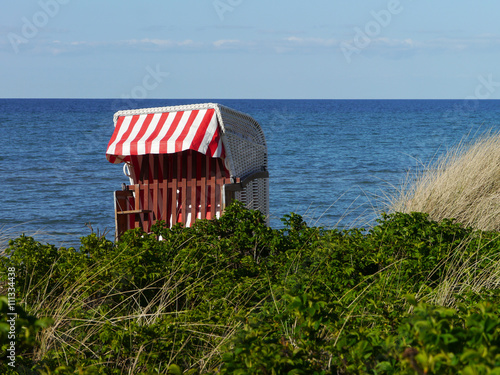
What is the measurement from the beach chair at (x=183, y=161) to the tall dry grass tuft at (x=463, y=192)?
189 centimetres

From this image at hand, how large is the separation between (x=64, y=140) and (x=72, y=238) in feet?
81.9

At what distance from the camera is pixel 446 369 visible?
70.9 inches

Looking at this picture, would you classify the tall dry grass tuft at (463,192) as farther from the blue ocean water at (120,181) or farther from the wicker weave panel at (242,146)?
the wicker weave panel at (242,146)

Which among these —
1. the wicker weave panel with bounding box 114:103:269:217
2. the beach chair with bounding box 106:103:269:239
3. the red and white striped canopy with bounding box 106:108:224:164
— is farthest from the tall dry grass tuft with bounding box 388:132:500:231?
the red and white striped canopy with bounding box 106:108:224:164

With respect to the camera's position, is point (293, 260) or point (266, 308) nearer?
point (266, 308)

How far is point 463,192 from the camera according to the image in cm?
610

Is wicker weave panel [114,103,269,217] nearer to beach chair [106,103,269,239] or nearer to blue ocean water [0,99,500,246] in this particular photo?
beach chair [106,103,269,239]

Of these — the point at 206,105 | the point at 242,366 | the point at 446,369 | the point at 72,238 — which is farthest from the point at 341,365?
the point at 72,238

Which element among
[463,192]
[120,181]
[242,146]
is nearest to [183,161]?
[242,146]

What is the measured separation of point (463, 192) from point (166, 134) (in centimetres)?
345

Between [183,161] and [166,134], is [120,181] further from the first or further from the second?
[166,134]

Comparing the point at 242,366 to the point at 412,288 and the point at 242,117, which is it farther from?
the point at 242,117

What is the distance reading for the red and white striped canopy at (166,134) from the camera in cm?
553

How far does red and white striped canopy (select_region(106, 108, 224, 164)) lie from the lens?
5.53 m
